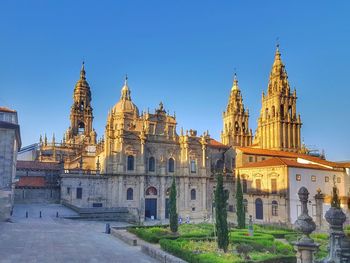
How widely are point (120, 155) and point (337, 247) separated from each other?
148ft

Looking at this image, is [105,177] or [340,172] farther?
[340,172]

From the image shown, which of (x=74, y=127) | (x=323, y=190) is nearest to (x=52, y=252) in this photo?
(x=323, y=190)

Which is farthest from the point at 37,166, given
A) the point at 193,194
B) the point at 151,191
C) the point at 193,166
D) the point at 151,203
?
the point at 193,194

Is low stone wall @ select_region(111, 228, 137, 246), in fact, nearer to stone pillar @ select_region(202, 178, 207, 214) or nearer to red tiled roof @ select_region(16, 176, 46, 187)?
red tiled roof @ select_region(16, 176, 46, 187)

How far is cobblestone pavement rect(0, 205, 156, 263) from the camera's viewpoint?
2209 cm

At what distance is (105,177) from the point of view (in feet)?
176

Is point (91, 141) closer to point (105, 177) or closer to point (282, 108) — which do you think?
point (105, 177)

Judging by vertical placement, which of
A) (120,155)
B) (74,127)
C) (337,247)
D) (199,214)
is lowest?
(199,214)

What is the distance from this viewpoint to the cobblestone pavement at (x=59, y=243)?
22094 mm

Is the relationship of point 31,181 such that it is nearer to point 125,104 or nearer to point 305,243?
point 125,104

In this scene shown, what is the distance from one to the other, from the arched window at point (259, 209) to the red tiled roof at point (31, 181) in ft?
107

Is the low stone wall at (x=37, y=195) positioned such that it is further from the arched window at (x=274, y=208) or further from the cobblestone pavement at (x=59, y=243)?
the arched window at (x=274, y=208)

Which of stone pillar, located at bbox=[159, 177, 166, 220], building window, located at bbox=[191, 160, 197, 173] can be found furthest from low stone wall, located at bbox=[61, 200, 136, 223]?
building window, located at bbox=[191, 160, 197, 173]

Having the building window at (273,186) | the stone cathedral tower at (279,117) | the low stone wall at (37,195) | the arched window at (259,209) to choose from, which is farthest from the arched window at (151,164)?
the stone cathedral tower at (279,117)
